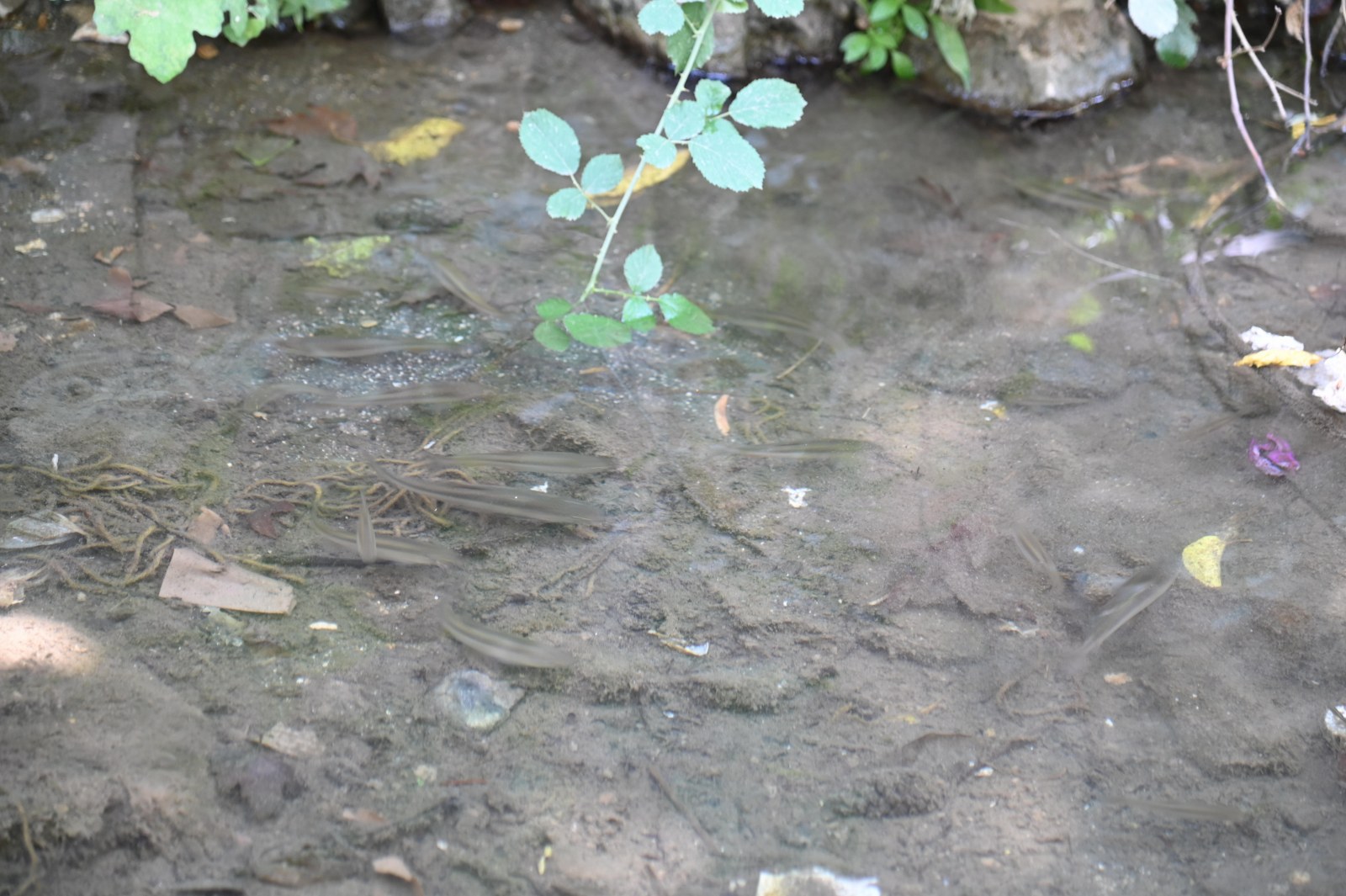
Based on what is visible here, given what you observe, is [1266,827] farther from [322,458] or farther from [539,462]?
[322,458]

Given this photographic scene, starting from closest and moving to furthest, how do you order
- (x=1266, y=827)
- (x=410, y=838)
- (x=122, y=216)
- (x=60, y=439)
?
(x=410, y=838) → (x=1266, y=827) → (x=60, y=439) → (x=122, y=216)

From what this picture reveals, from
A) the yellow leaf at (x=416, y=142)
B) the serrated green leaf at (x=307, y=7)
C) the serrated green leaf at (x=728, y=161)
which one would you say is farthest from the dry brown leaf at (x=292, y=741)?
the serrated green leaf at (x=307, y=7)

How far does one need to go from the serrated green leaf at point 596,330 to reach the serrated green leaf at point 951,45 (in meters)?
2.24

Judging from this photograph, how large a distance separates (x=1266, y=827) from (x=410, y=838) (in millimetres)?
1610

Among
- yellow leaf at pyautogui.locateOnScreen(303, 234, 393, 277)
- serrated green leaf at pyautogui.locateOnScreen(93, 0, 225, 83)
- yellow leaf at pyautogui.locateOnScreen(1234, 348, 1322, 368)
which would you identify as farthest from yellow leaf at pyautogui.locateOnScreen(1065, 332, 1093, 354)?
serrated green leaf at pyautogui.locateOnScreen(93, 0, 225, 83)

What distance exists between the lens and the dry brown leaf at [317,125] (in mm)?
3738

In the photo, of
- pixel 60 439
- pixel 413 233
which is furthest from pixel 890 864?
→ pixel 413 233

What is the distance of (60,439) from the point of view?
2.46 m

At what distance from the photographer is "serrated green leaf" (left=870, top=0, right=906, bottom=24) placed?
4145mm

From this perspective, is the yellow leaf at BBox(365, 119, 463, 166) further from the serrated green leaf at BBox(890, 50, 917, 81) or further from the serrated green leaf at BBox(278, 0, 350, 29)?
the serrated green leaf at BBox(890, 50, 917, 81)

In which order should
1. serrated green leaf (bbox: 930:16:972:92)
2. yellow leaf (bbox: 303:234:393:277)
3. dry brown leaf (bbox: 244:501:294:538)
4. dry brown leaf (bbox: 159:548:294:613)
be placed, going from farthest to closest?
serrated green leaf (bbox: 930:16:972:92) < yellow leaf (bbox: 303:234:393:277) < dry brown leaf (bbox: 244:501:294:538) < dry brown leaf (bbox: 159:548:294:613)

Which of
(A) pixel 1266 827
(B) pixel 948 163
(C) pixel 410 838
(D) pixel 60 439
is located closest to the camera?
(C) pixel 410 838

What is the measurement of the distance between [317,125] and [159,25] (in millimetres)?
914

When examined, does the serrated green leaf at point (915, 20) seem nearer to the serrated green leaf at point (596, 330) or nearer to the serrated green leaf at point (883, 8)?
the serrated green leaf at point (883, 8)
